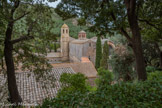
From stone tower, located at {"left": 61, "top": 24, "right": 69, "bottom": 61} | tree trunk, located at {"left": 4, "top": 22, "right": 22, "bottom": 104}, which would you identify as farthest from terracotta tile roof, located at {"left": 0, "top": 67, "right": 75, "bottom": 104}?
stone tower, located at {"left": 61, "top": 24, "right": 69, "bottom": 61}

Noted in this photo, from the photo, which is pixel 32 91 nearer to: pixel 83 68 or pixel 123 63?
pixel 83 68

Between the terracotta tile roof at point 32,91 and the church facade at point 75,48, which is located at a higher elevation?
the church facade at point 75,48

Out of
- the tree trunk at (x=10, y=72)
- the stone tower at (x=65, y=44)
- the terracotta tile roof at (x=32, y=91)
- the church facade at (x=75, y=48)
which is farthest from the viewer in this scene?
the stone tower at (x=65, y=44)

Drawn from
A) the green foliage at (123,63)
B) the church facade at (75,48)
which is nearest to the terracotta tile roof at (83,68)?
the green foliage at (123,63)

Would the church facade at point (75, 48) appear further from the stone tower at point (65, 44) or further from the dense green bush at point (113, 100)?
the dense green bush at point (113, 100)

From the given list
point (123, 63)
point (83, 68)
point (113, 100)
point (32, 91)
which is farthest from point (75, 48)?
point (113, 100)

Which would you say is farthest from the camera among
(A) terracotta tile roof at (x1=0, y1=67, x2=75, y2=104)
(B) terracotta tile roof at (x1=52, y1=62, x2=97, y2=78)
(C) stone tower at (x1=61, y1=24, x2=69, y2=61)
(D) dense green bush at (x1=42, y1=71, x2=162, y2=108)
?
(C) stone tower at (x1=61, y1=24, x2=69, y2=61)

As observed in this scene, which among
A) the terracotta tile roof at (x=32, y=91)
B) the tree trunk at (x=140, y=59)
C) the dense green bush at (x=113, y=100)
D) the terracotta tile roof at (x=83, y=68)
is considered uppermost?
the tree trunk at (x=140, y=59)

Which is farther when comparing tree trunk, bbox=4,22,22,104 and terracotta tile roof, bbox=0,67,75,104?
terracotta tile roof, bbox=0,67,75,104

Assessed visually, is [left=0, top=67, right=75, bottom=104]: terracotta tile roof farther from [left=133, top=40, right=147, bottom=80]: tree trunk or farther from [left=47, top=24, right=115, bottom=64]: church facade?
[left=47, top=24, right=115, bottom=64]: church facade

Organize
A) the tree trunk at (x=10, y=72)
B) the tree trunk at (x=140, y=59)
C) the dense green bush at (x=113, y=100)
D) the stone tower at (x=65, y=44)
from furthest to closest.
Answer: the stone tower at (x=65, y=44)
the tree trunk at (x=10, y=72)
the tree trunk at (x=140, y=59)
the dense green bush at (x=113, y=100)

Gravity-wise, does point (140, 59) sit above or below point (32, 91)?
above

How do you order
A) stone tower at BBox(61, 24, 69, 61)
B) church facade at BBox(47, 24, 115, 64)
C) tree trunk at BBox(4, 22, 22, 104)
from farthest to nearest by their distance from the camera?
stone tower at BBox(61, 24, 69, 61) → church facade at BBox(47, 24, 115, 64) → tree trunk at BBox(4, 22, 22, 104)

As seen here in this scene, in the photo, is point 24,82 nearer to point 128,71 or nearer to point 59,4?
point 59,4
